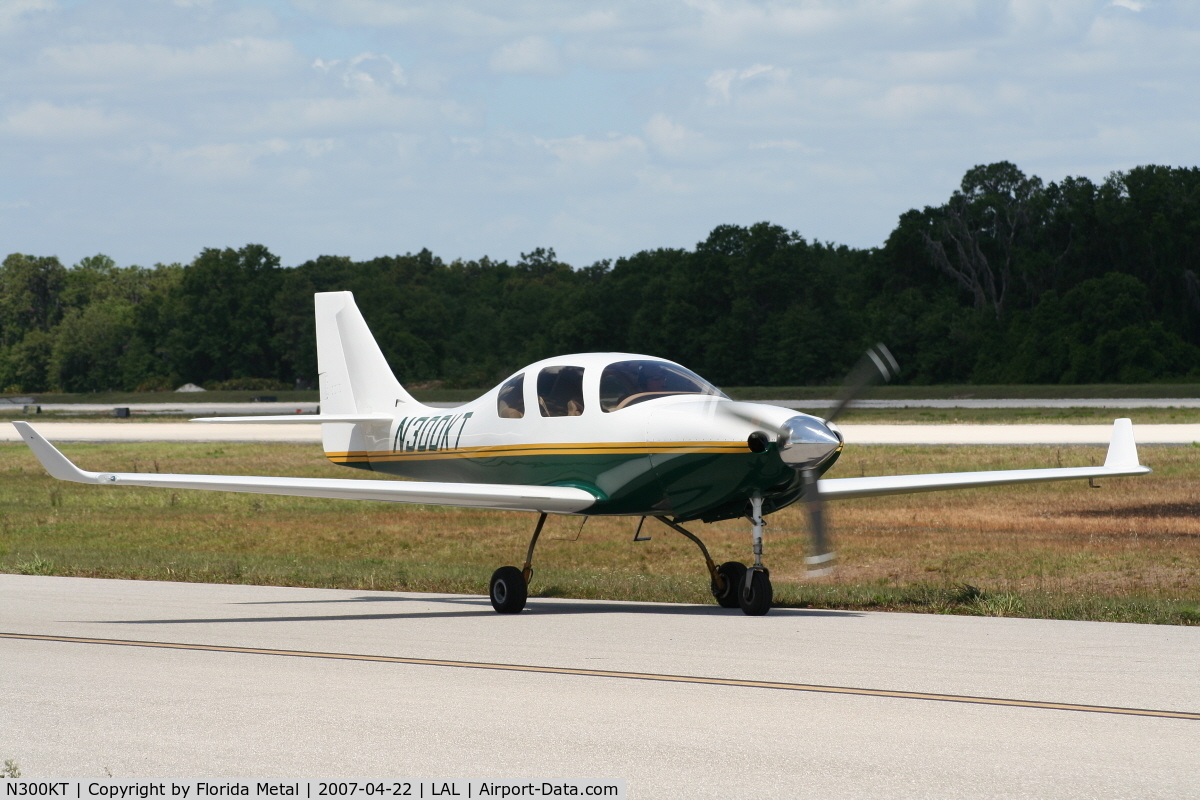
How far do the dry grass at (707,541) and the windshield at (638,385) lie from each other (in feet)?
8.99

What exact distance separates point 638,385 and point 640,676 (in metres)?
4.91

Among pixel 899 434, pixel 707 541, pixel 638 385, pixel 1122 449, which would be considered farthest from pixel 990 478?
pixel 899 434

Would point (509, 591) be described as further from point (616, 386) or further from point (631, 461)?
point (616, 386)

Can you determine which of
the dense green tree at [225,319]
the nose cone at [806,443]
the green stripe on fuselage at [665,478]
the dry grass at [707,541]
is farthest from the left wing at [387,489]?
the dense green tree at [225,319]

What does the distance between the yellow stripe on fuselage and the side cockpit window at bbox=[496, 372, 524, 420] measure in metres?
0.33

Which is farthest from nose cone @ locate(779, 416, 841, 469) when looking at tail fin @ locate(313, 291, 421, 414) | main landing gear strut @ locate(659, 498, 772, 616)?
tail fin @ locate(313, 291, 421, 414)

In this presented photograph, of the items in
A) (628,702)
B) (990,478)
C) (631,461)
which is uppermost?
(631,461)

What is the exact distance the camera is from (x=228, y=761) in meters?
7.13

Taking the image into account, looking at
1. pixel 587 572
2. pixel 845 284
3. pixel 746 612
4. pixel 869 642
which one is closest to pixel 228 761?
pixel 869 642

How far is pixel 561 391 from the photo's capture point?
14.8 meters

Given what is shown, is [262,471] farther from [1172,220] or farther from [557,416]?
[1172,220]

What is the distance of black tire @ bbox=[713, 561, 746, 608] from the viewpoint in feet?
49.0

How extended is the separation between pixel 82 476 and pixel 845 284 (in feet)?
332

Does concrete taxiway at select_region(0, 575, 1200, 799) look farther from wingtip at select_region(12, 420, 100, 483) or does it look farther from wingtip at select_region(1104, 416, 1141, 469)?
wingtip at select_region(1104, 416, 1141, 469)
